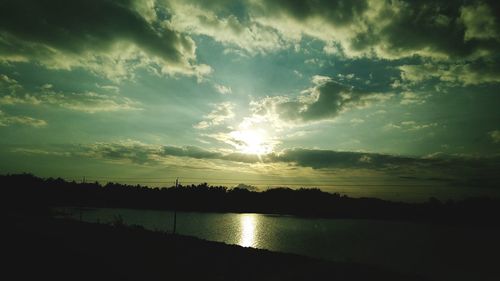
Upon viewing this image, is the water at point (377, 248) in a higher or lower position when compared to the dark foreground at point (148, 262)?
lower

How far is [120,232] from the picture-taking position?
37.5 m

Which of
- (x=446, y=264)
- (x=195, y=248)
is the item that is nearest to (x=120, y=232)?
(x=195, y=248)

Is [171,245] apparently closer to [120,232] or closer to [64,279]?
[120,232]

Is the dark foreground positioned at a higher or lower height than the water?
higher

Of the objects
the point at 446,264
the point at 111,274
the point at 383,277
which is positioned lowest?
the point at 446,264

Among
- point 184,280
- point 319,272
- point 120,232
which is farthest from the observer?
point 120,232

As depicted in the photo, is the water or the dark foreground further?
the water

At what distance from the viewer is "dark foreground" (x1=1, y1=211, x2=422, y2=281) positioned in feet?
58.7

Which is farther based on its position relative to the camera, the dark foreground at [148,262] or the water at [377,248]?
the water at [377,248]

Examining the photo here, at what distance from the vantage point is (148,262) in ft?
76.6

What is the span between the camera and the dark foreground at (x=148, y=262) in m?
17.9

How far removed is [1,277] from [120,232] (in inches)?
904

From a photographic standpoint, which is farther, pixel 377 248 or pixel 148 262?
pixel 377 248

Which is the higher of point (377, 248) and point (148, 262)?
point (148, 262)
